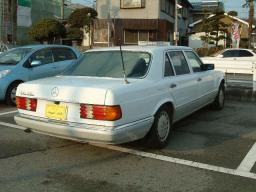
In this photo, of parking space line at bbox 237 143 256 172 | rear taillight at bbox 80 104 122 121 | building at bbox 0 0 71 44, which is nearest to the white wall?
building at bbox 0 0 71 44

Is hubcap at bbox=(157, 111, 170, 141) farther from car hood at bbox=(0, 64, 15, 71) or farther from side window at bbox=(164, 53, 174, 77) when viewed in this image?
car hood at bbox=(0, 64, 15, 71)

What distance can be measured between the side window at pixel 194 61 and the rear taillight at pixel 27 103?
295 centimetres

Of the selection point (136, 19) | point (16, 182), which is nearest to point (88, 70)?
point (16, 182)

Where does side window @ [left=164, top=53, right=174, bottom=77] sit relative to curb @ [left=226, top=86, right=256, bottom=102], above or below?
above

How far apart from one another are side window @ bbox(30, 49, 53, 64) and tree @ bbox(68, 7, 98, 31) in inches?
1072

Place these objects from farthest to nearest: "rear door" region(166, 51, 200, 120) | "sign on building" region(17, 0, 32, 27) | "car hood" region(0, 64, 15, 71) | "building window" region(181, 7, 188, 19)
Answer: "building window" region(181, 7, 188, 19) < "sign on building" region(17, 0, 32, 27) < "car hood" region(0, 64, 15, 71) < "rear door" region(166, 51, 200, 120)

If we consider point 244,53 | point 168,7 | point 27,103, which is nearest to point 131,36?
point 168,7

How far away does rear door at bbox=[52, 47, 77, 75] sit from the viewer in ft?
34.7

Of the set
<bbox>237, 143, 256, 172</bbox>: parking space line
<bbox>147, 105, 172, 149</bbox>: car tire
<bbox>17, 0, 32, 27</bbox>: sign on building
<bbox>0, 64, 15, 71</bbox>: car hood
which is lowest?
<bbox>237, 143, 256, 172</bbox>: parking space line

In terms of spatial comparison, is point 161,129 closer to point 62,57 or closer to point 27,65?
point 27,65

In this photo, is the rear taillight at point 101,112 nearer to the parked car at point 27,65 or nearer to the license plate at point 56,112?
the license plate at point 56,112

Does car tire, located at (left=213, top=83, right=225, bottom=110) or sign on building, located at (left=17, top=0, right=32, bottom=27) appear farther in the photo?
sign on building, located at (left=17, top=0, right=32, bottom=27)

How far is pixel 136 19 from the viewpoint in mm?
35375

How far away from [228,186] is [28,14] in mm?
24968
